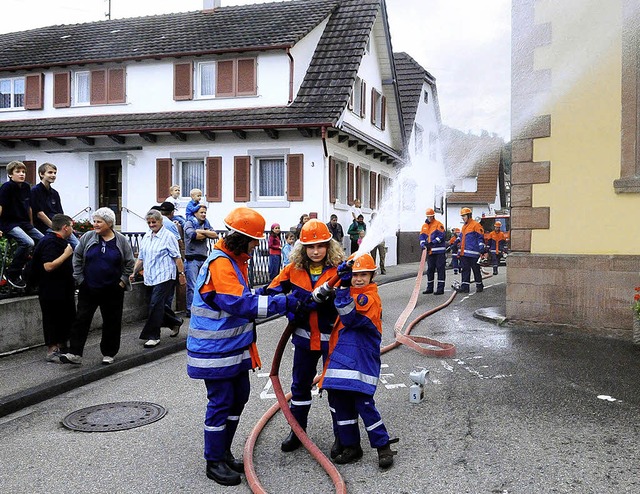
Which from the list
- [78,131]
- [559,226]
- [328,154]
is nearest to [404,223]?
[328,154]

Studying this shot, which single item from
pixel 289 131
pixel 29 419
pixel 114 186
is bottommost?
pixel 29 419

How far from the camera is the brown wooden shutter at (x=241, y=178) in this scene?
19594 millimetres

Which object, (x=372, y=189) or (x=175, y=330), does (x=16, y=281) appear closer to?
(x=175, y=330)

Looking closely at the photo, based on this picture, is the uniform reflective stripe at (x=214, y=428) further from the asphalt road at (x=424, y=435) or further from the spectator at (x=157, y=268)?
the spectator at (x=157, y=268)

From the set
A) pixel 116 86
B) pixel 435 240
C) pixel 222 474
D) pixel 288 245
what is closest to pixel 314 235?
pixel 222 474

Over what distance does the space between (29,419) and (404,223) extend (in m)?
22.2

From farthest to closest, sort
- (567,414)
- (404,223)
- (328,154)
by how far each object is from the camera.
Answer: (404,223), (328,154), (567,414)

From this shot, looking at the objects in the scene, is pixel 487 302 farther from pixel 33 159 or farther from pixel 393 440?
pixel 33 159

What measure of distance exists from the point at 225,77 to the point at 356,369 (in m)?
17.1

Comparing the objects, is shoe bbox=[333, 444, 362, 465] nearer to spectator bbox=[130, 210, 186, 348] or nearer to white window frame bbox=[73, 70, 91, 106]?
spectator bbox=[130, 210, 186, 348]

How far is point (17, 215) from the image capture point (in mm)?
8938

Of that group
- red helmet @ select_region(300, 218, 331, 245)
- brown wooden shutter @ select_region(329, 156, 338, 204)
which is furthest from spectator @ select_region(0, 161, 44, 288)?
brown wooden shutter @ select_region(329, 156, 338, 204)

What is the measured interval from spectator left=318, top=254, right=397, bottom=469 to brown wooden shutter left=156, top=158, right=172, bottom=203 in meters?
16.6

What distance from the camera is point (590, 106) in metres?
9.27
